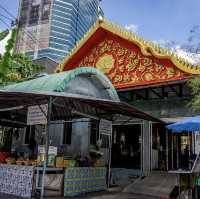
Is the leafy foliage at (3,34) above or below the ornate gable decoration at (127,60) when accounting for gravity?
above

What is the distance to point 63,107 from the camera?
9.30 meters

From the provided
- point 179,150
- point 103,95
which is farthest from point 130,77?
point 179,150

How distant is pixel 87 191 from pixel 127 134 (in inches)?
198

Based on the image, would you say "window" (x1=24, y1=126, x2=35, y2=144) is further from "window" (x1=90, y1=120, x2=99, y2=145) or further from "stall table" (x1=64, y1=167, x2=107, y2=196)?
"stall table" (x1=64, y1=167, x2=107, y2=196)

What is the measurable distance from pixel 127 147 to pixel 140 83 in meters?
3.61

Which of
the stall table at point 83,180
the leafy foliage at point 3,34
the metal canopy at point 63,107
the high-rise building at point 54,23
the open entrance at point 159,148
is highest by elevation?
the high-rise building at point 54,23

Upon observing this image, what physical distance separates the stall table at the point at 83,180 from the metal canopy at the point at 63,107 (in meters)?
1.85

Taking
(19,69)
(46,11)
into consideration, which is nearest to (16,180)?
(19,69)

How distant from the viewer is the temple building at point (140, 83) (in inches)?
460

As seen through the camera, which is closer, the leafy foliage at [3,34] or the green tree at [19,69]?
the leafy foliage at [3,34]

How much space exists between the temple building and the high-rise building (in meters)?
11.5

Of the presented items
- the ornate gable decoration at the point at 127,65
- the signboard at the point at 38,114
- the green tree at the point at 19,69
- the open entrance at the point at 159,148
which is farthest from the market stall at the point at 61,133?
the green tree at the point at 19,69

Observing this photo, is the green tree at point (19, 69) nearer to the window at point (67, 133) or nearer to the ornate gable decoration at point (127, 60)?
the ornate gable decoration at point (127, 60)

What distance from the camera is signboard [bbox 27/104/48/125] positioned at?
8.41 metres
